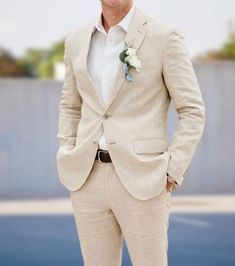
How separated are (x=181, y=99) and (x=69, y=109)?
0.53 meters

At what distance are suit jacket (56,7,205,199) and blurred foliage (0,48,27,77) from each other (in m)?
40.6

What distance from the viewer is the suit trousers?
316 centimetres

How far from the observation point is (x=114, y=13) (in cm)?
320

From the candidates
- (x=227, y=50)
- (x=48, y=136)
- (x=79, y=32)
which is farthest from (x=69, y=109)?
(x=227, y=50)

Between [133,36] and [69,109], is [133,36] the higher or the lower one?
the higher one

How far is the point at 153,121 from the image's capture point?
3.17 metres

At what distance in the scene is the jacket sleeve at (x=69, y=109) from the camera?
3408 mm

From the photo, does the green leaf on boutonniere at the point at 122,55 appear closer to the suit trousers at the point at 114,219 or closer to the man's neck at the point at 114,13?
the man's neck at the point at 114,13

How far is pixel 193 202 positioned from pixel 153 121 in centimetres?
956

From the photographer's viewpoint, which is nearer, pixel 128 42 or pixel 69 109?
pixel 128 42

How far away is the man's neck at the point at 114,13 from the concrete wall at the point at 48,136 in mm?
11396

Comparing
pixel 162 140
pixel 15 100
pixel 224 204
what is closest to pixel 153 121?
pixel 162 140

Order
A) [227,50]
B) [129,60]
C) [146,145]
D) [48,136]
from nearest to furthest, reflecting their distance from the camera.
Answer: [129,60] < [146,145] < [48,136] < [227,50]

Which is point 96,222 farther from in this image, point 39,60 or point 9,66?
point 39,60
